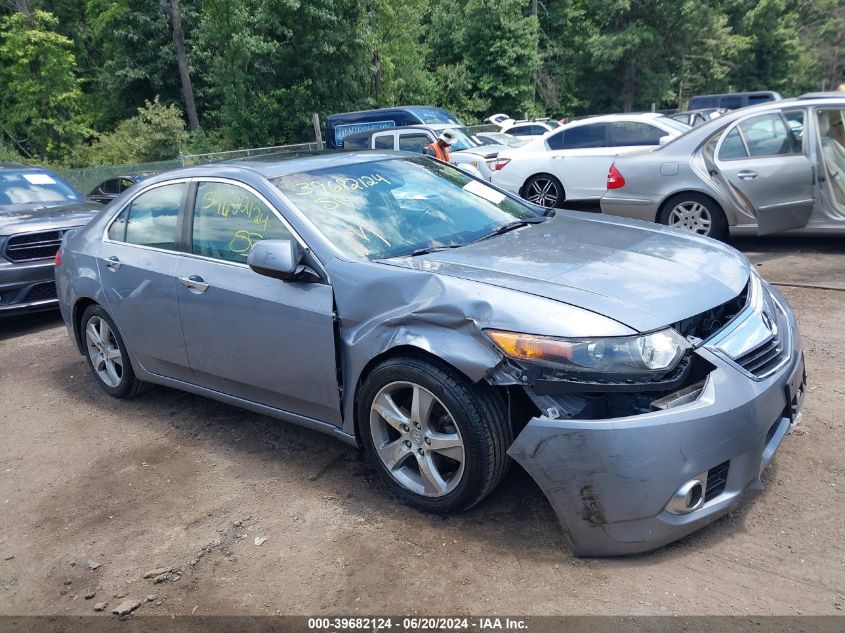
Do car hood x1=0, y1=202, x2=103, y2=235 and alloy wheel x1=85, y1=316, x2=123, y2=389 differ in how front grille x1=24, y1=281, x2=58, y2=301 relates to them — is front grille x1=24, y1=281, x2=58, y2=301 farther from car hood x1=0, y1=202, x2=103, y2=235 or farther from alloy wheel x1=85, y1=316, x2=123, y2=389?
alloy wheel x1=85, y1=316, x2=123, y2=389

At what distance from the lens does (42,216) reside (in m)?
8.06

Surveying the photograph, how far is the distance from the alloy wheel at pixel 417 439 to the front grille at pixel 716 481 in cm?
99

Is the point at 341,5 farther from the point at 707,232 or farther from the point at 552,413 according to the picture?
the point at 552,413

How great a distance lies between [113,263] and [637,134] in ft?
29.5

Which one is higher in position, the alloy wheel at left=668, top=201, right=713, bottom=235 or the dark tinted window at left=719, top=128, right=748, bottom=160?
the dark tinted window at left=719, top=128, right=748, bottom=160

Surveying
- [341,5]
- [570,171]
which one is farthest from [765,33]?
[570,171]

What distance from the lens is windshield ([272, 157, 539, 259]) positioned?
3855mm

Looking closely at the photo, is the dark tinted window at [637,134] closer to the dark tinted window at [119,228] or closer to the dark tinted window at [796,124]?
the dark tinted window at [796,124]

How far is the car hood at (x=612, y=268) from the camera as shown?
308 centimetres

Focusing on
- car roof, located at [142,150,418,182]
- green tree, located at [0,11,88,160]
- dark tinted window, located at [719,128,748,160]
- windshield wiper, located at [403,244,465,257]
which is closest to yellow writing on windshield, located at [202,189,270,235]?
car roof, located at [142,150,418,182]

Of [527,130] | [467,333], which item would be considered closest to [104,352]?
[467,333]

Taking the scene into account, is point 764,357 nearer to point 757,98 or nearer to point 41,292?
point 41,292

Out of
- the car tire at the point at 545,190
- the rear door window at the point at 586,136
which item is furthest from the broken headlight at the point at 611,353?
the rear door window at the point at 586,136

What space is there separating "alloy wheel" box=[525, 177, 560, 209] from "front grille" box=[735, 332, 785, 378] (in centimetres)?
841
